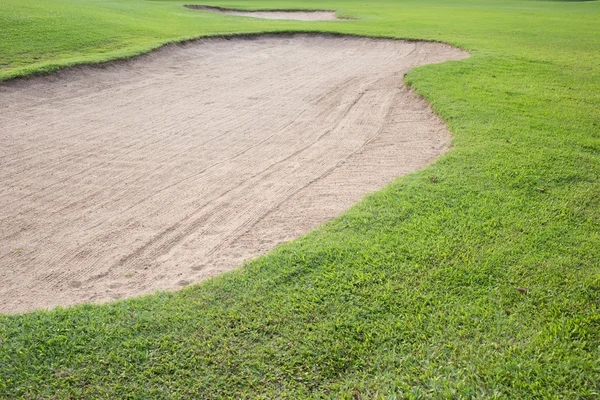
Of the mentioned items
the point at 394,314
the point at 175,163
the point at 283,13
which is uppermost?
the point at 283,13

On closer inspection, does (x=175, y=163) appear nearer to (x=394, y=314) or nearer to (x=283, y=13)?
(x=394, y=314)

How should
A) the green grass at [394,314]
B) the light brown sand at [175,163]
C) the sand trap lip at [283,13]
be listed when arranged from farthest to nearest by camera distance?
the sand trap lip at [283,13], the light brown sand at [175,163], the green grass at [394,314]

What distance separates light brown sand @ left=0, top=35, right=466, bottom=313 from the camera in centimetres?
471

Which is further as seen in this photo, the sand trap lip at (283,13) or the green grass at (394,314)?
the sand trap lip at (283,13)

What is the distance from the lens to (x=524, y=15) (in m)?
23.7

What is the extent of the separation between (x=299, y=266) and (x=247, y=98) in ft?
22.4

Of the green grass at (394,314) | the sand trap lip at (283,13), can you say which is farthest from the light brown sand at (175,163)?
the sand trap lip at (283,13)

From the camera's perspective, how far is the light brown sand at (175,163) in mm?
4707

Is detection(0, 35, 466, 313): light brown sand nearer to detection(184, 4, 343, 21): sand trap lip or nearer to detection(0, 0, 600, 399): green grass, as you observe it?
detection(0, 0, 600, 399): green grass

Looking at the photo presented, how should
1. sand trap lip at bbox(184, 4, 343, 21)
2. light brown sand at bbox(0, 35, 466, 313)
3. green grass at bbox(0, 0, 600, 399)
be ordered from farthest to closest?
1. sand trap lip at bbox(184, 4, 343, 21)
2. light brown sand at bbox(0, 35, 466, 313)
3. green grass at bbox(0, 0, 600, 399)

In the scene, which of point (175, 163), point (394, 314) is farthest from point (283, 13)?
point (394, 314)

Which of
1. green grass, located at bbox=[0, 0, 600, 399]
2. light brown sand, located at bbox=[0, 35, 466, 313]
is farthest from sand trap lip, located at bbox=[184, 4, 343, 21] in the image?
green grass, located at bbox=[0, 0, 600, 399]

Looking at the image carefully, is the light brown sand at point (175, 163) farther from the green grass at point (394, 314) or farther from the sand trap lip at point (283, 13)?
the sand trap lip at point (283, 13)

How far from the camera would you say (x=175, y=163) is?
7012 millimetres
